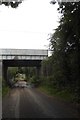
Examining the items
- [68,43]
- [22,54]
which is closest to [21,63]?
[22,54]

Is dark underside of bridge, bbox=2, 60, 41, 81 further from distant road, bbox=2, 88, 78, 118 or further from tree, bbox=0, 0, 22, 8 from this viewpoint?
tree, bbox=0, 0, 22, 8

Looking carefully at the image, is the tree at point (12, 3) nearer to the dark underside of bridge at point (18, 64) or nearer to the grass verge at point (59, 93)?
the dark underside of bridge at point (18, 64)

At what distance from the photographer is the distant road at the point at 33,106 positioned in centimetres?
945

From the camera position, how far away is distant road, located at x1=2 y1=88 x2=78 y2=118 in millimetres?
9455

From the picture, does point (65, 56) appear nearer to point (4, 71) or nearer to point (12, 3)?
point (4, 71)

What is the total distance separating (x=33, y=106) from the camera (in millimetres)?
10867

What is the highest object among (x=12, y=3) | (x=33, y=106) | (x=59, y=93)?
(x=12, y=3)

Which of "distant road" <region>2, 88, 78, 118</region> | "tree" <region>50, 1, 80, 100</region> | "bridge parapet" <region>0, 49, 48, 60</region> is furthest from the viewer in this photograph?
"tree" <region>50, 1, 80, 100</region>

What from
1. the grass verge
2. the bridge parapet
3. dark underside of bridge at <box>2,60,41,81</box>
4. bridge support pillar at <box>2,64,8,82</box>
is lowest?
the grass verge

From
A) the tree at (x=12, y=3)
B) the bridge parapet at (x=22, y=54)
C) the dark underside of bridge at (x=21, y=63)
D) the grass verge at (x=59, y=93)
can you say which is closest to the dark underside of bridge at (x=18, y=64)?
the dark underside of bridge at (x=21, y=63)

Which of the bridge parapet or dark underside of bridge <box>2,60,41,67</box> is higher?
the bridge parapet

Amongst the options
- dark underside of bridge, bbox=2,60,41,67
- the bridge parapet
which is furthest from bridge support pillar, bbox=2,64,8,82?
the bridge parapet

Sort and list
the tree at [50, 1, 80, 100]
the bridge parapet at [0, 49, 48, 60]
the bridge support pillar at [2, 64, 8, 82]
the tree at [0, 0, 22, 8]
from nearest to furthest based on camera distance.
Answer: the tree at [0, 0, 22, 8] → the bridge parapet at [0, 49, 48, 60] → the bridge support pillar at [2, 64, 8, 82] → the tree at [50, 1, 80, 100]

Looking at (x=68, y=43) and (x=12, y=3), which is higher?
(x=12, y=3)
